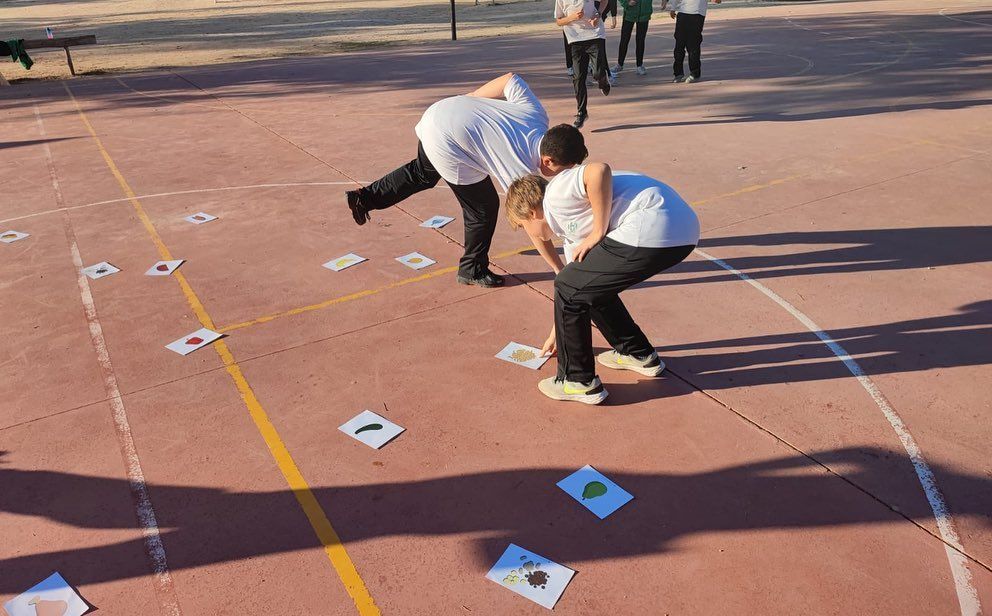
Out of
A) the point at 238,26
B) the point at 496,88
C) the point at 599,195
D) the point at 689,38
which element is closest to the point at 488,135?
the point at 496,88

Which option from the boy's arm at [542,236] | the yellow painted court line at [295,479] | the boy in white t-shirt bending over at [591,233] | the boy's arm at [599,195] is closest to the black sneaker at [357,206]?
the yellow painted court line at [295,479]

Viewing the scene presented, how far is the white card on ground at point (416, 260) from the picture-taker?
6590 millimetres

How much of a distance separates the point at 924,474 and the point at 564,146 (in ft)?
8.49

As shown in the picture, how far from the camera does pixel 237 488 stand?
398 cm

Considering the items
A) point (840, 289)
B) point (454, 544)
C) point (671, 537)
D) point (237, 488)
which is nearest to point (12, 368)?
point (237, 488)

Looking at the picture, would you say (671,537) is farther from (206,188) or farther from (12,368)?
(206,188)

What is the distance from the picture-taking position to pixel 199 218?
790 cm

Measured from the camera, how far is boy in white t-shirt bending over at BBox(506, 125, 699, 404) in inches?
159

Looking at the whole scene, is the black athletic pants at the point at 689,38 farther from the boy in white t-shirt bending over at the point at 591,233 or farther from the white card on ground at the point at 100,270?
the white card on ground at the point at 100,270

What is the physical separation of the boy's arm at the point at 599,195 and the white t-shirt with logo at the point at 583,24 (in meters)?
6.95

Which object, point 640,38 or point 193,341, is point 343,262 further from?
point 640,38

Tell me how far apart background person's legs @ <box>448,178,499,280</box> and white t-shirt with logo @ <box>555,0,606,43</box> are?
212 inches

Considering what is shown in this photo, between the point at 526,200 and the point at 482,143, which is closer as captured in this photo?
the point at 526,200

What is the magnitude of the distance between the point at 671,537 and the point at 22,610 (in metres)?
2.96
